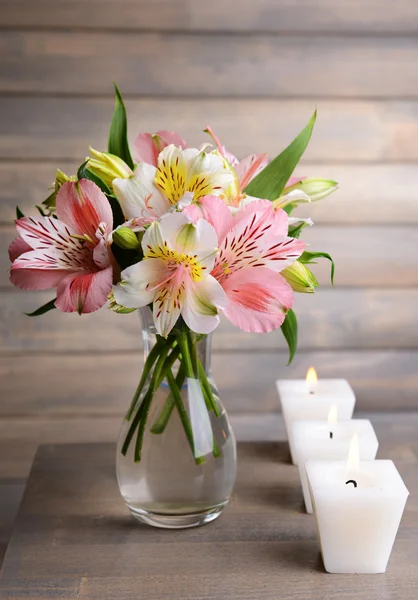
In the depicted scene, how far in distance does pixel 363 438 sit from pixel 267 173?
0.37m

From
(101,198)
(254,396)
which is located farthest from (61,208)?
(254,396)

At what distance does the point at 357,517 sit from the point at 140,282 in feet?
1.11

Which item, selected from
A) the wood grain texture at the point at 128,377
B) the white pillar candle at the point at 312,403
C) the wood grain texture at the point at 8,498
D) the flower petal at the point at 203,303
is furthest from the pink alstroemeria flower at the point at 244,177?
the wood grain texture at the point at 8,498

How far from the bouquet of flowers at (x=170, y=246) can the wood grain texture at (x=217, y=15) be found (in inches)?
27.8

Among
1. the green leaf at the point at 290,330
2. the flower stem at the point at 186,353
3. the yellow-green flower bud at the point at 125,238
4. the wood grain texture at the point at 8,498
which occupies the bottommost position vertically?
the wood grain texture at the point at 8,498

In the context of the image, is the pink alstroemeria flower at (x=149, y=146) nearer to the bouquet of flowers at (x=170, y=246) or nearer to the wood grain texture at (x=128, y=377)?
the bouquet of flowers at (x=170, y=246)

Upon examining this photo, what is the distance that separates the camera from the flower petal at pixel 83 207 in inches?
33.0

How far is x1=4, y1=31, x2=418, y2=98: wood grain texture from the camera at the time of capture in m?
1.52

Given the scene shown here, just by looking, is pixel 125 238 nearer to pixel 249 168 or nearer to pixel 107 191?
pixel 107 191

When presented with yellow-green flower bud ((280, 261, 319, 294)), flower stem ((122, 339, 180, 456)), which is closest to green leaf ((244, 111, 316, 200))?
yellow-green flower bud ((280, 261, 319, 294))

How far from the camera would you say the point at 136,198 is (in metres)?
0.86

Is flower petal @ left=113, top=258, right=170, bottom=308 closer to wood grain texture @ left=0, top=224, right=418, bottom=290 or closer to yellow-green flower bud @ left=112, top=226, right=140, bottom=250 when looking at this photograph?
yellow-green flower bud @ left=112, top=226, right=140, bottom=250

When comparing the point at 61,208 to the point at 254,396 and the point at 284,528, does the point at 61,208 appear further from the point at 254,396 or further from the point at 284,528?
the point at 254,396

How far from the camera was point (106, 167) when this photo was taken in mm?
886
